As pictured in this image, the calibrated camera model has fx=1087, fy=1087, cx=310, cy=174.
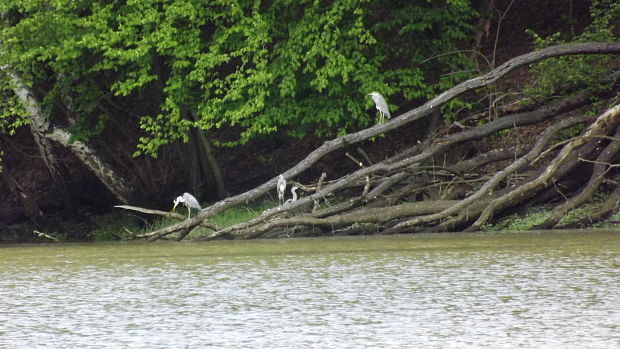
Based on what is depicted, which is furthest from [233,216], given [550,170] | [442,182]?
[550,170]

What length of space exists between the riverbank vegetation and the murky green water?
302cm

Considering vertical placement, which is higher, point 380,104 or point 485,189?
point 380,104

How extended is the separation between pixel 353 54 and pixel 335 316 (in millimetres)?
14244

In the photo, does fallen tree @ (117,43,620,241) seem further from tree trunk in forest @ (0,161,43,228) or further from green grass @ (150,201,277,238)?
tree trunk in forest @ (0,161,43,228)

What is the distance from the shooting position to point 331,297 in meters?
9.52

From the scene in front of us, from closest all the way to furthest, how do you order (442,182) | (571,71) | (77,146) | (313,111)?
(442,182) → (571,71) → (313,111) → (77,146)

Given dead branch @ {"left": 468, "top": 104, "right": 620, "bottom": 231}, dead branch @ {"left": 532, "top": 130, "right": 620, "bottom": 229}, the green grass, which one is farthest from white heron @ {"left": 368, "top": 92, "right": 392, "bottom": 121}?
dead branch @ {"left": 532, "top": 130, "right": 620, "bottom": 229}

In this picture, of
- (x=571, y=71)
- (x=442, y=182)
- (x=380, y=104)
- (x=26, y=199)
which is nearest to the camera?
(x=442, y=182)

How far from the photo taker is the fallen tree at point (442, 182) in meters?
17.2

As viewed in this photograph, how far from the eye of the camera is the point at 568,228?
17.3 metres

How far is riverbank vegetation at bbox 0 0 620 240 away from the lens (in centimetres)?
1823

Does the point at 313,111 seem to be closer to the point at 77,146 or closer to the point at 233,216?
the point at 233,216

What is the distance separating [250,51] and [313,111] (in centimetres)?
180

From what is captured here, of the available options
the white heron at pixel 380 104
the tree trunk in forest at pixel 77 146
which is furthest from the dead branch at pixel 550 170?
the tree trunk in forest at pixel 77 146
